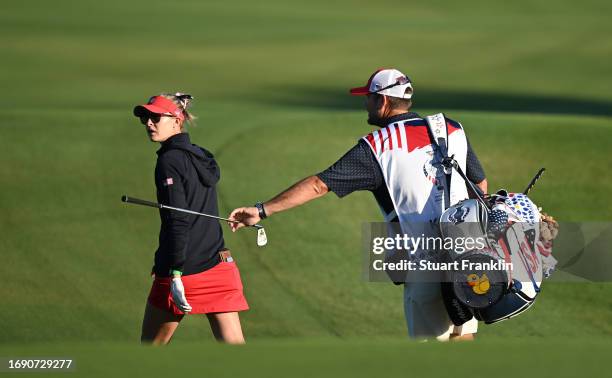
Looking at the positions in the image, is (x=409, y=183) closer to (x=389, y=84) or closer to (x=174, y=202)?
(x=389, y=84)

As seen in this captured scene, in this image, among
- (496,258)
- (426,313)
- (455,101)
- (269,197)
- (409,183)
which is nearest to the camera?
(496,258)

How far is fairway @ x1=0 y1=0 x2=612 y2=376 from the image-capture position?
31.2 feet

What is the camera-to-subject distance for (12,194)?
552 inches

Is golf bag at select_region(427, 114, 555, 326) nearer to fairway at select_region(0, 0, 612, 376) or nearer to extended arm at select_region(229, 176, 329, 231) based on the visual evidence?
fairway at select_region(0, 0, 612, 376)

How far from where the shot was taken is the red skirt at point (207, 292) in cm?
792

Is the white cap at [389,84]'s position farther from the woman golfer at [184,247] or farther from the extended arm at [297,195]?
the woman golfer at [184,247]

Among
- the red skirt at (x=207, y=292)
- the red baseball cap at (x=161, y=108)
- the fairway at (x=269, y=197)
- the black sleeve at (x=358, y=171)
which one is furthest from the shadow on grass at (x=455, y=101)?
the black sleeve at (x=358, y=171)

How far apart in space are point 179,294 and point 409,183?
1527 mm

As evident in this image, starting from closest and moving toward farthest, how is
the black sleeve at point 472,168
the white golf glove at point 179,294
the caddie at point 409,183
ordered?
the caddie at point 409,183
the white golf glove at point 179,294
the black sleeve at point 472,168

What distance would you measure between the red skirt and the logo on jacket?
5.20 feet

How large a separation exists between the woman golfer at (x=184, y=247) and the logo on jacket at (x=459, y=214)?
1555 mm

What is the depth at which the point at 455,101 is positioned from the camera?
2256 cm

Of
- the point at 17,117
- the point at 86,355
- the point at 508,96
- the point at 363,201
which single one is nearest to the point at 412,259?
the point at 86,355

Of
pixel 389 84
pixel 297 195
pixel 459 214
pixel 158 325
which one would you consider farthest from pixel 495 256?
pixel 158 325
